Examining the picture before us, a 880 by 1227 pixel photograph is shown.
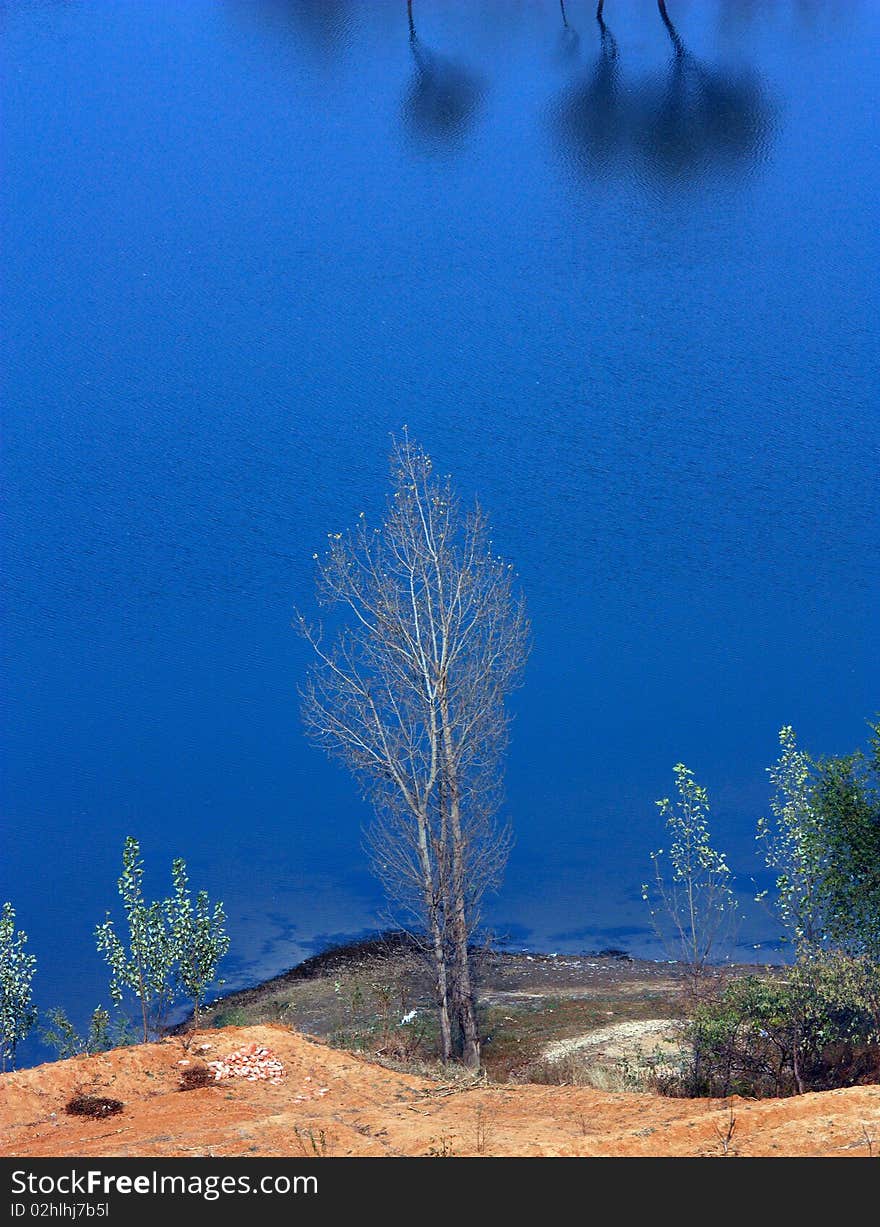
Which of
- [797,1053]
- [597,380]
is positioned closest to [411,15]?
[597,380]

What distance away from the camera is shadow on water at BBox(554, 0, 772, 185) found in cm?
3253

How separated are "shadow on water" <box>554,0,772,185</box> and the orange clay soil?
24.3 m

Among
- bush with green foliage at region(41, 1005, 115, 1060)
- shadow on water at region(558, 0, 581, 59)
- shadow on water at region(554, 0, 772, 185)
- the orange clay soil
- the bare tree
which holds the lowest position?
the orange clay soil

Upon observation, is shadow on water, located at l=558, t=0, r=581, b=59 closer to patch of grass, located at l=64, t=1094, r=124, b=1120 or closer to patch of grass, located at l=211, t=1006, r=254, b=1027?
patch of grass, located at l=211, t=1006, r=254, b=1027

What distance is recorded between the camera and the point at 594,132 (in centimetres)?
3284

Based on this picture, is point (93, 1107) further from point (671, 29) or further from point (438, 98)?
point (671, 29)

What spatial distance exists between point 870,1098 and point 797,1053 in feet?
8.89

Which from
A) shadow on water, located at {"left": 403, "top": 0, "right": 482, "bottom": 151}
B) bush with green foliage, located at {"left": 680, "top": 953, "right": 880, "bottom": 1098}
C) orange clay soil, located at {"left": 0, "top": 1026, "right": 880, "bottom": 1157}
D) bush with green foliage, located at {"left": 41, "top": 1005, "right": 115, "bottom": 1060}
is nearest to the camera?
orange clay soil, located at {"left": 0, "top": 1026, "right": 880, "bottom": 1157}

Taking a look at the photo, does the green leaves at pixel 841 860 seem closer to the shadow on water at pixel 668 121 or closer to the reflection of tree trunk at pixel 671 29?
the shadow on water at pixel 668 121

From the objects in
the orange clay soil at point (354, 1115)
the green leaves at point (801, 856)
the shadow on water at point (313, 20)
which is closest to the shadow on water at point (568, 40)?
the shadow on water at point (313, 20)

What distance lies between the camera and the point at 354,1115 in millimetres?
11656

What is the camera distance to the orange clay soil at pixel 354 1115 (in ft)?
32.3

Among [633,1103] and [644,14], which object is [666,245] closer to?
[644,14]

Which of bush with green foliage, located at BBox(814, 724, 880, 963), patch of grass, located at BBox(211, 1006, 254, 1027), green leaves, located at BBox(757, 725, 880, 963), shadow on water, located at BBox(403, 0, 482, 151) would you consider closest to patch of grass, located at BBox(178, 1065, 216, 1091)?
green leaves, located at BBox(757, 725, 880, 963)
